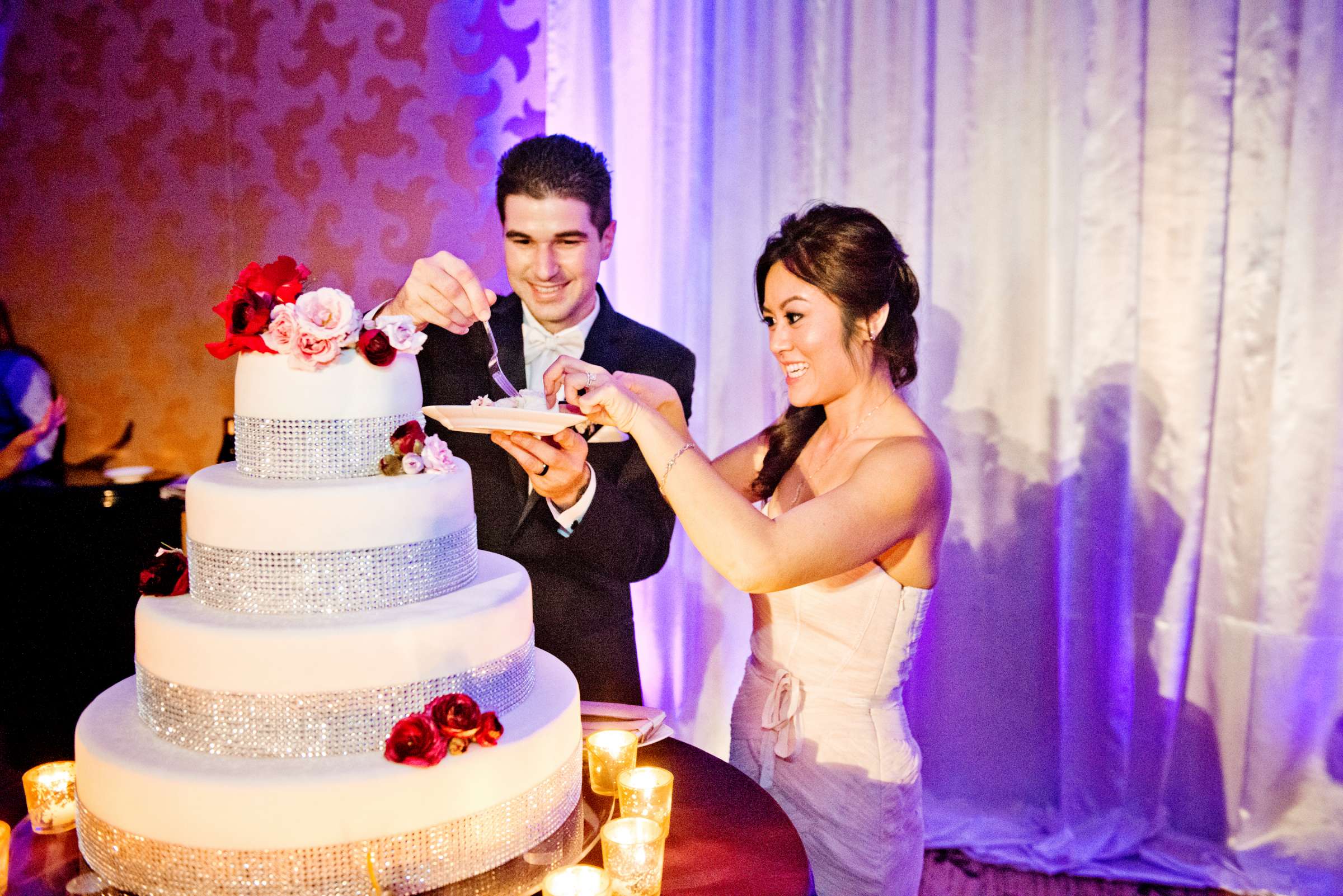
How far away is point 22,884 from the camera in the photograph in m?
1.46

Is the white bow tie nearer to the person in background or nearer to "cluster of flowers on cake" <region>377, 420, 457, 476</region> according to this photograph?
"cluster of flowers on cake" <region>377, 420, 457, 476</region>

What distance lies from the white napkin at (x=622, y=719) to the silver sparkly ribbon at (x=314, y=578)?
0.57 m

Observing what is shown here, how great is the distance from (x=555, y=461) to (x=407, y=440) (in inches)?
23.6

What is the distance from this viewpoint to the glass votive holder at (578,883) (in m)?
1.32

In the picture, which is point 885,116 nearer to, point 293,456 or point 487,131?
point 487,131

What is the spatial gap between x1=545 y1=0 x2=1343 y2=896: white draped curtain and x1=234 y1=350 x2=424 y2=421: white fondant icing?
7.99 feet

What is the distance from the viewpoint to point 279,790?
1294 millimetres

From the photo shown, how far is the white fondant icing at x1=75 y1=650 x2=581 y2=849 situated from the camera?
130 cm

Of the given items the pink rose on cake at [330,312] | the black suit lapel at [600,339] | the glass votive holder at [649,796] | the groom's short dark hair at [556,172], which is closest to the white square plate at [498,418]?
the pink rose on cake at [330,312]

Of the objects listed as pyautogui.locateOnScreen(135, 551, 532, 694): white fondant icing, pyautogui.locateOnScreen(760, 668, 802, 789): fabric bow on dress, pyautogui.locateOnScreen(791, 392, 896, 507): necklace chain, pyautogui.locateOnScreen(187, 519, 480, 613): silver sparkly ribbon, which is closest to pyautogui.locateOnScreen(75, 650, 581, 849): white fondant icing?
pyautogui.locateOnScreen(135, 551, 532, 694): white fondant icing

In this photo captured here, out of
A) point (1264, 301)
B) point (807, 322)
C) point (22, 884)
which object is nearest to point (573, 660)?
point (807, 322)

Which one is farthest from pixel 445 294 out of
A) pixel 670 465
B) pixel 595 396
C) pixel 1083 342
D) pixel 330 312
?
pixel 1083 342

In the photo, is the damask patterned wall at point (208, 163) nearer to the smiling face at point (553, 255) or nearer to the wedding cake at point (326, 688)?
the smiling face at point (553, 255)

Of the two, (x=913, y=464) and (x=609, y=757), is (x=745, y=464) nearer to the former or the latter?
(x=913, y=464)
